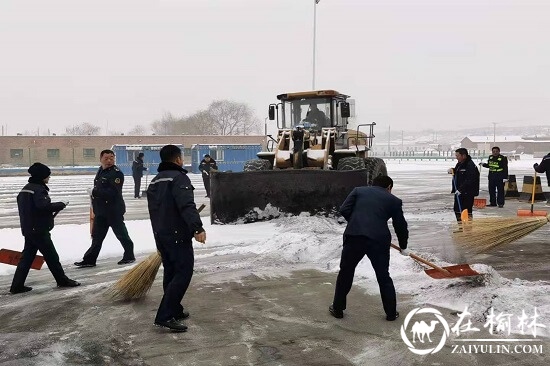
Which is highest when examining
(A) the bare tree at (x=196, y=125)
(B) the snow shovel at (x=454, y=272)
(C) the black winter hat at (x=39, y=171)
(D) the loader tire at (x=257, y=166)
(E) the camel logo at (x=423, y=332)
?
(A) the bare tree at (x=196, y=125)

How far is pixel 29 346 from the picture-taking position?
4.25 metres

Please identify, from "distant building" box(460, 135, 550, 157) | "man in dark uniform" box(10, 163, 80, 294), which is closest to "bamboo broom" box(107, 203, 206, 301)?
"man in dark uniform" box(10, 163, 80, 294)

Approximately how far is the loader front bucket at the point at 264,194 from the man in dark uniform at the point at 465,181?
238 cm

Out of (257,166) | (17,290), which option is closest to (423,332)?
(17,290)

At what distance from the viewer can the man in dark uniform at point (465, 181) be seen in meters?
9.57

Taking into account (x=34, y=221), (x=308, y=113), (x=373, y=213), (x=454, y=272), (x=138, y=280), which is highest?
(x=308, y=113)

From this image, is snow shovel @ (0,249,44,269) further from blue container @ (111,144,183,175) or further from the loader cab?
blue container @ (111,144,183,175)

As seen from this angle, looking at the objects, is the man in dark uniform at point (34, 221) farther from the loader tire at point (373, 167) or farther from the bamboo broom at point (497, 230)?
the loader tire at point (373, 167)

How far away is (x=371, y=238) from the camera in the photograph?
477cm

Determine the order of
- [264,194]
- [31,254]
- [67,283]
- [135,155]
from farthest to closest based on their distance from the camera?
[135,155]
[264,194]
[67,283]
[31,254]

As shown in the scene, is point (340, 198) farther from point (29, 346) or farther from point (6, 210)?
Answer: point (6, 210)

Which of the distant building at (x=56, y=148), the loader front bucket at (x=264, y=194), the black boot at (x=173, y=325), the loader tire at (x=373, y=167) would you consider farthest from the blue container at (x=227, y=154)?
the black boot at (x=173, y=325)

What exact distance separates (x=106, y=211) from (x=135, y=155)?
27.9m

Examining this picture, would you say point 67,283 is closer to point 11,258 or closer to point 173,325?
point 11,258
